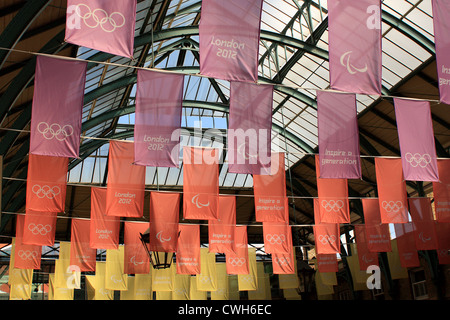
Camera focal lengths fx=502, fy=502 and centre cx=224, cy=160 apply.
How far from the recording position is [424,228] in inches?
910

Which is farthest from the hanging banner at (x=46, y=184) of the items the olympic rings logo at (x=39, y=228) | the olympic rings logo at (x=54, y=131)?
the olympic rings logo at (x=54, y=131)

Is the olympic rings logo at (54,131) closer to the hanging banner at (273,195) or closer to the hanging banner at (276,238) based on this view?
the hanging banner at (273,195)

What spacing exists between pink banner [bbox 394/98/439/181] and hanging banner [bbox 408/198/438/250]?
8.10 metres

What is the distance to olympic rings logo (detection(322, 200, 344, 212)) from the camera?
68.4ft

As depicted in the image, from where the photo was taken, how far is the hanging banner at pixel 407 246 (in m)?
24.9

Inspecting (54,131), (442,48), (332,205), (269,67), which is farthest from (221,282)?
(442,48)

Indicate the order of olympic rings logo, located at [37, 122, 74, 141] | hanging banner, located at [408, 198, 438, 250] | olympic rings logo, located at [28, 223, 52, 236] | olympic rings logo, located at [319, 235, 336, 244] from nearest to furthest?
olympic rings logo, located at [37, 122, 74, 141] < olympic rings logo, located at [28, 223, 52, 236] < hanging banner, located at [408, 198, 438, 250] < olympic rings logo, located at [319, 235, 336, 244]

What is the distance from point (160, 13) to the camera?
21.7 metres

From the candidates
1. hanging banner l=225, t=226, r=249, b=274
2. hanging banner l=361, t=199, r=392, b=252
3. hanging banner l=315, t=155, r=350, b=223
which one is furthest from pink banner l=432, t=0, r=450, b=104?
hanging banner l=225, t=226, r=249, b=274

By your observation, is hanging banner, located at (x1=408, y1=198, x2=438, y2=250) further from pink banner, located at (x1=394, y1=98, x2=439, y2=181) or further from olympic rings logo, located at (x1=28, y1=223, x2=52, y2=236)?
olympic rings logo, located at (x1=28, y1=223, x2=52, y2=236)

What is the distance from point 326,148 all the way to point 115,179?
8.15 meters

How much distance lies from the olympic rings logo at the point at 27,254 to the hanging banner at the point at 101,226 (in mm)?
4278

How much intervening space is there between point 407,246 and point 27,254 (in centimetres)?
1831
